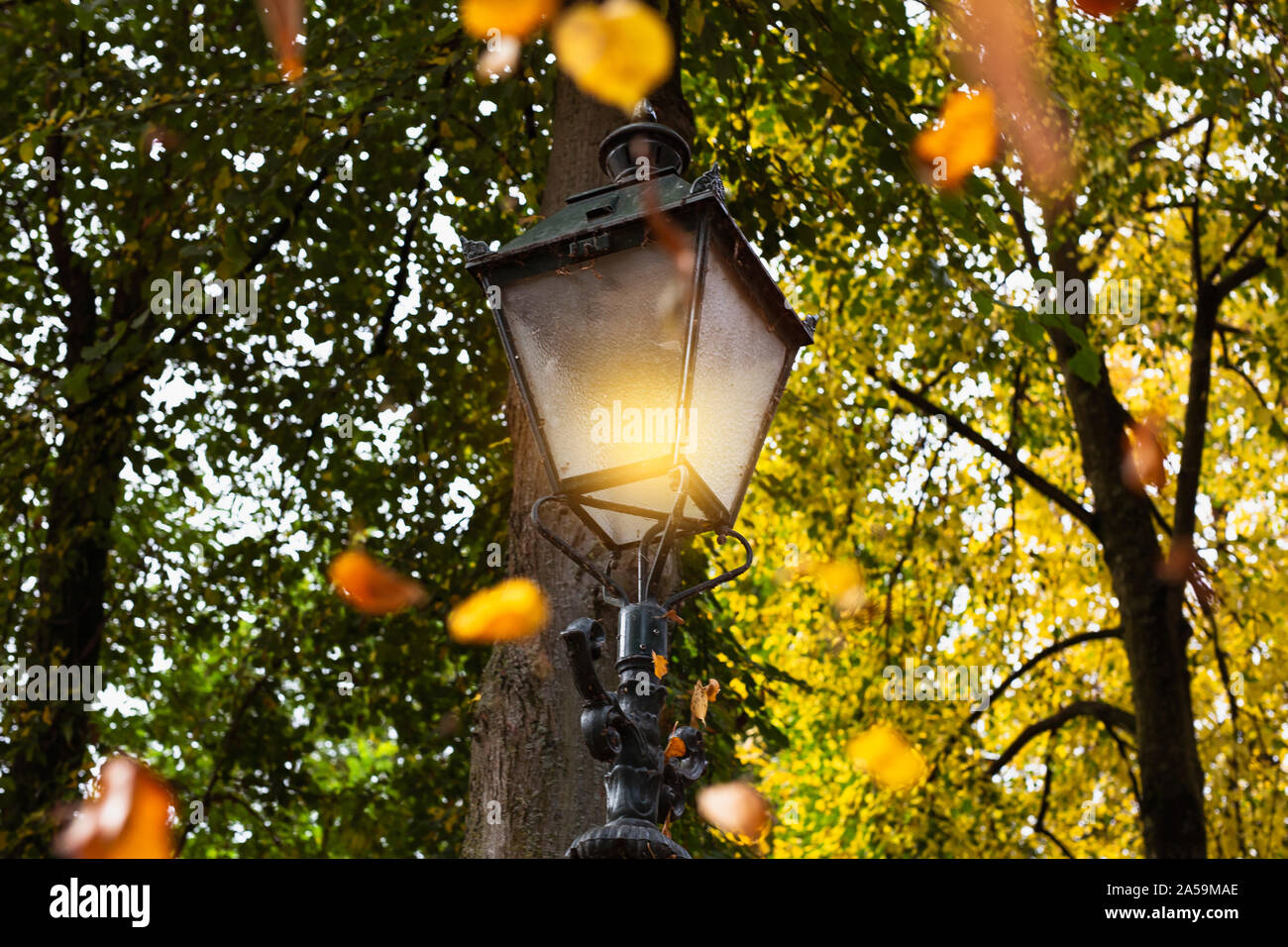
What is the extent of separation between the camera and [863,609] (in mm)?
11461

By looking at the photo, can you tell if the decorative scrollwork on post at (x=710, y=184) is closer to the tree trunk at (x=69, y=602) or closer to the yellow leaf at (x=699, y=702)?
the yellow leaf at (x=699, y=702)

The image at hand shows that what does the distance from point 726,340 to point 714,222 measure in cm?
27

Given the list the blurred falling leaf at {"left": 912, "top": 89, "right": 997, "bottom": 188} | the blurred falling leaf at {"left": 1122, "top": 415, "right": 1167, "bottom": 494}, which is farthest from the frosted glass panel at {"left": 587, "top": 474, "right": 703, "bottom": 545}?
the blurred falling leaf at {"left": 1122, "top": 415, "right": 1167, "bottom": 494}

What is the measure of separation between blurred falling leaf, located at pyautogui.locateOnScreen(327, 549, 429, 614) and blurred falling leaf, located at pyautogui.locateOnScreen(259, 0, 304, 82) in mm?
3133

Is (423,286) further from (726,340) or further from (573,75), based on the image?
(726,340)

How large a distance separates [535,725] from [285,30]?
6.27 meters

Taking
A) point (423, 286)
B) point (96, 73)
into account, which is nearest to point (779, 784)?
point (423, 286)

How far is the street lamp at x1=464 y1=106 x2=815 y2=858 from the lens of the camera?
2.98m

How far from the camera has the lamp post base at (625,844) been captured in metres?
2.80

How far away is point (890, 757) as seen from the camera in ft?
35.5

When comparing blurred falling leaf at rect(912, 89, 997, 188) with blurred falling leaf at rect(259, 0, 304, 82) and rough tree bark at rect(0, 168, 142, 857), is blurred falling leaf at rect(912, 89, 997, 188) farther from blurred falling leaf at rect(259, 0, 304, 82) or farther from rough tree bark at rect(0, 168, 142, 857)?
rough tree bark at rect(0, 168, 142, 857)

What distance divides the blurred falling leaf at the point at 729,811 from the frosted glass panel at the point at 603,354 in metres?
4.96
